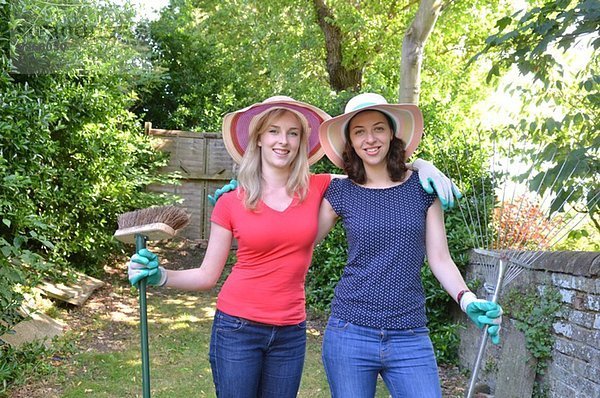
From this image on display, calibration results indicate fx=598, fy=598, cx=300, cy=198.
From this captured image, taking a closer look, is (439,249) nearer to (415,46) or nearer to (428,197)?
(428,197)

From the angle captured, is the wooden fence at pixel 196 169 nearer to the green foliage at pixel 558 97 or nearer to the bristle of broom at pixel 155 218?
the green foliage at pixel 558 97

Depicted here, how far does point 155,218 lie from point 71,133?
14.6 feet

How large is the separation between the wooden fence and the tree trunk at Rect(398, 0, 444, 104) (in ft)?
13.3

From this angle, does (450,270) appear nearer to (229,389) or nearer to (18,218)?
(229,389)

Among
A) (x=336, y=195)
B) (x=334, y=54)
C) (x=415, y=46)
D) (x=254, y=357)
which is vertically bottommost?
(x=254, y=357)

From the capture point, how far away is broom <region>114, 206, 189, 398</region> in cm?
251

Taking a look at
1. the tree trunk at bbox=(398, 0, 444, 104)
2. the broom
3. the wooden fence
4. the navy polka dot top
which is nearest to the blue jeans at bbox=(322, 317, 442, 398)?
the navy polka dot top

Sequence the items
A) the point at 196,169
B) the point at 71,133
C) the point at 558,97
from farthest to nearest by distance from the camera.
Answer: the point at 196,169 < the point at 71,133 < the point at 558,97

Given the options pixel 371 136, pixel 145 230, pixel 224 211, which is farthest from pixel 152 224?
pixel 371 136

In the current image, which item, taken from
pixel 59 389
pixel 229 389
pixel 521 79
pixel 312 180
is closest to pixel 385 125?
pixel 312 180

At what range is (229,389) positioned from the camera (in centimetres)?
236

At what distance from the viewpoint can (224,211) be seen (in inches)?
97.1

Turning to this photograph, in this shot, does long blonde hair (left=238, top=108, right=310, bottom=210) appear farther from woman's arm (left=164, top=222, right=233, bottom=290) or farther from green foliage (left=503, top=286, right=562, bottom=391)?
green foliage (left=503, top=286, right=562, bottom=391)

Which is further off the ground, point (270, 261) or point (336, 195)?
point (336, 195)
